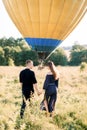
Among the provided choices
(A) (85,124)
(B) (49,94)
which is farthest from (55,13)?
(A) (85,124)

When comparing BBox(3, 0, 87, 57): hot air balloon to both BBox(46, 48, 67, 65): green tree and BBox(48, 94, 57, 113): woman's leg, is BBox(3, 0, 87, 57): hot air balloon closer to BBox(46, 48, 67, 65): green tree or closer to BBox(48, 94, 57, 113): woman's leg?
BBox(48, 94, 57, 113): woman's leg

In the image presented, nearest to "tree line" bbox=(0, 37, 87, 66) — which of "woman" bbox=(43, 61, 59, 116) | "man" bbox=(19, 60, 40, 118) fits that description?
"woman" bbox=(43, 61, 59, 116)

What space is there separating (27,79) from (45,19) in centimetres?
297

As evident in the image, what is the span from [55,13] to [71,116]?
2.98 meters

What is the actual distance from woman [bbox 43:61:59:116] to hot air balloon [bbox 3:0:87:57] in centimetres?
267

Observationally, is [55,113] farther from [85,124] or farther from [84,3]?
[84,3]

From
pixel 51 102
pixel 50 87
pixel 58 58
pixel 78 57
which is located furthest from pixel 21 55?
pixel 50 87

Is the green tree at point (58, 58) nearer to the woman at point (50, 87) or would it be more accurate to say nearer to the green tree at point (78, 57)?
the green tree at point (78, 57)

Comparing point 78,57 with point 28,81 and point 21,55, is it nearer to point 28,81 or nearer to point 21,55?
point 21,55

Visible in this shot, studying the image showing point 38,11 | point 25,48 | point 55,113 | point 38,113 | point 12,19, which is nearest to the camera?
point 38,113

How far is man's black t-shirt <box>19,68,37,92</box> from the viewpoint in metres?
6.18

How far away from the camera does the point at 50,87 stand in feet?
20.7

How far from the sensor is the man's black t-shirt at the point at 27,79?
20.3ft

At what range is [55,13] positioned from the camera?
8.64m
